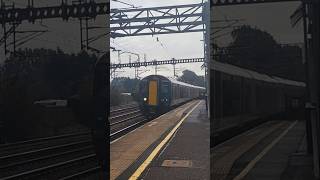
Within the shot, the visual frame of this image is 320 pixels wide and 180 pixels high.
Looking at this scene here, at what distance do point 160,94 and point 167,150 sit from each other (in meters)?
0.56

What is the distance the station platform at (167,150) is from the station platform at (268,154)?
0.13 metres

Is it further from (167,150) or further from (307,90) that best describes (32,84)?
(307,90)

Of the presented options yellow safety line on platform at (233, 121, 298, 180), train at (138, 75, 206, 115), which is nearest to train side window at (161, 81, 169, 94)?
train at (138, 75, 206, 115)

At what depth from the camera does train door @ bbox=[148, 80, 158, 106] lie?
3068mm

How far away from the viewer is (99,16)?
9.57 ft

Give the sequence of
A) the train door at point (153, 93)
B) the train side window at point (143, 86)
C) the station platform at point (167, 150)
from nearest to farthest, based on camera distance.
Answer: the station platform at point (167, 150)
the train side window at point (143, 86)
the train door at point (153, 93)

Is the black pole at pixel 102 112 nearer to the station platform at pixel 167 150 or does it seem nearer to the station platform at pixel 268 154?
the station platform at pixel 167 150

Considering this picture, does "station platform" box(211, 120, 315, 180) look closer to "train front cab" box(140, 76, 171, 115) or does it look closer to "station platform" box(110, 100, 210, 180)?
"station platform" box(110, 100, 210, 180)

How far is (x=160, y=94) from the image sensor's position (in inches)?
130

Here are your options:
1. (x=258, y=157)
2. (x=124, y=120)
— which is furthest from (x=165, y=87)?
(x=258, y=157)

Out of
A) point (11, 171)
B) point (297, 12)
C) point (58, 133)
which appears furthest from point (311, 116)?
point (11, 171)

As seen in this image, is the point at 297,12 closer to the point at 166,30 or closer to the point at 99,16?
the point at 166,30

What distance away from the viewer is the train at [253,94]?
2917 millimetres

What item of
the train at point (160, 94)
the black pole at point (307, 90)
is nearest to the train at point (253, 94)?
the black pole at point (307, 90)
